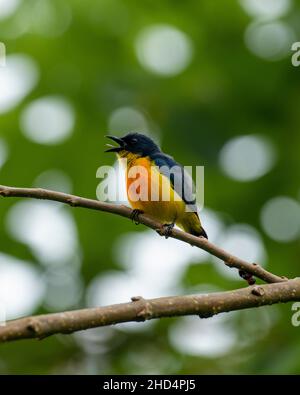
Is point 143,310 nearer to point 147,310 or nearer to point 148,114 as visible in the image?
point 147,310

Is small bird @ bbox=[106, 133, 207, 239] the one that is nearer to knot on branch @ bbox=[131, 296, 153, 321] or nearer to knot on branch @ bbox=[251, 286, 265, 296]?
knot on branch @ bbox=[251, 286, 265, 296]

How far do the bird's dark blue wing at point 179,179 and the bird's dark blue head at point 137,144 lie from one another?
135 mm

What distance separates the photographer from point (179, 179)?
593 centimetres

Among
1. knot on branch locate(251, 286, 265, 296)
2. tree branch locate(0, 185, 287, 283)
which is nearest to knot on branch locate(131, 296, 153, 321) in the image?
knot on branch locate(251, 286, 265, 296)

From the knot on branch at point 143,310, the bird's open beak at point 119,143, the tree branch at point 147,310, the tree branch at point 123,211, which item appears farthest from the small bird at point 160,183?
the knot on branch at point 143,310

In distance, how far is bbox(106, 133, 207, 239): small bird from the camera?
568 cm

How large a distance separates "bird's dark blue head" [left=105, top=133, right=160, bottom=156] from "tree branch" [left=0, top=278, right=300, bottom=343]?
2.68 metres

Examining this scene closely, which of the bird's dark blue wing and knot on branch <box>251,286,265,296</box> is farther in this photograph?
the bird's dark blue wing

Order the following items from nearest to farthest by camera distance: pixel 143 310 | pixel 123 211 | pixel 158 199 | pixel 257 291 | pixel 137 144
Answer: pixel 143 310
pixel 257 291
pixel 123 211
pixel 158 199
pixel 137 144

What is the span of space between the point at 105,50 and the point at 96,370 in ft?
7.97

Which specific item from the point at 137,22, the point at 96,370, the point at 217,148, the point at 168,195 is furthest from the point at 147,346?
the point at 137,22

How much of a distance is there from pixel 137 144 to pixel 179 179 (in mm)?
462

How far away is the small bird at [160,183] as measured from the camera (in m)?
5.68

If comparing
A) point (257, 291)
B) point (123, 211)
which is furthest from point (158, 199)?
point (257, 291)
